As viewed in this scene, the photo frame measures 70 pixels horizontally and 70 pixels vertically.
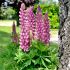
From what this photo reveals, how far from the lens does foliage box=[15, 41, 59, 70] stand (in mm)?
4953

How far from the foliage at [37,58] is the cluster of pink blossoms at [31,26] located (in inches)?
5.3

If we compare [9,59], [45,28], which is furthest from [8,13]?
[45,28]

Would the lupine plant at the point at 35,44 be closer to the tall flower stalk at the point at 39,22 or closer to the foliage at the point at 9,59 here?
the tall flower stalk at the point at 39,22

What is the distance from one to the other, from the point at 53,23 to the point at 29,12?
1784 cm

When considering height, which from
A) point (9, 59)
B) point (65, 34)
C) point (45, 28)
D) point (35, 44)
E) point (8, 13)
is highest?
point (65, 34)

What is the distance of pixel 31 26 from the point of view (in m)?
4.88

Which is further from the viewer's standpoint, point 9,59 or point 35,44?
point 9,59

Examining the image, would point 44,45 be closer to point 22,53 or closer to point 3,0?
point 22,53

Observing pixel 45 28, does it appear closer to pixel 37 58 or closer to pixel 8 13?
pixel 37 58

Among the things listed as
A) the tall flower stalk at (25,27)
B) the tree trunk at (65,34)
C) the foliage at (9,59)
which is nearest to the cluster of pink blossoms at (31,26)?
the tall flower stalk at (25,27)

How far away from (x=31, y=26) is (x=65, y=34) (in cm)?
214

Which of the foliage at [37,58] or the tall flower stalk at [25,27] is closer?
the tall flower stalk at [25,27]

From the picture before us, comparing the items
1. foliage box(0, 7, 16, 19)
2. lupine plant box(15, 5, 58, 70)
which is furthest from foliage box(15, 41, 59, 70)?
foliage box(0, 7, 16, 19)

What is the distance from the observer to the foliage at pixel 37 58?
4.95m
